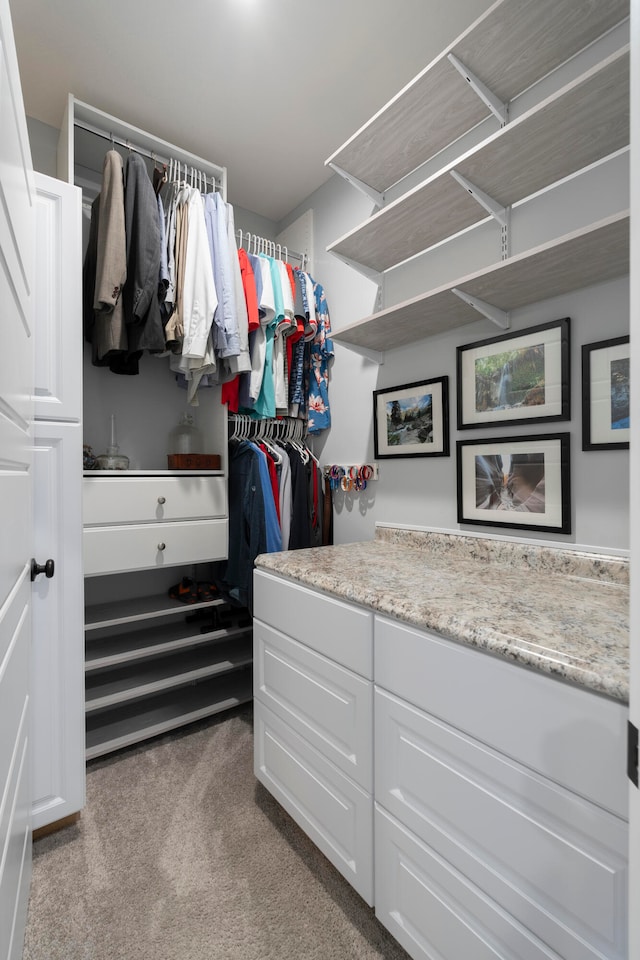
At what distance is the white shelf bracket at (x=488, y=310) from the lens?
57.8 inches

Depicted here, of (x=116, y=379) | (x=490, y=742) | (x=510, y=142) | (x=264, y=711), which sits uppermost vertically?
(x=510, y=142)

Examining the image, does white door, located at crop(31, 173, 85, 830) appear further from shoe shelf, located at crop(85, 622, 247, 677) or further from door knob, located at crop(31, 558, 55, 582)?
shoe shelf, located at crop(85, 622, 247, 677)

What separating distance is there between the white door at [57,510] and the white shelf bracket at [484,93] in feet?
4.09

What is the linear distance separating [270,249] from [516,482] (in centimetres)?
190

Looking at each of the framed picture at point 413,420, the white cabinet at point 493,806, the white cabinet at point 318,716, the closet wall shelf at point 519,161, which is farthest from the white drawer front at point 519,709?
the closet wall shelf at point 519,161

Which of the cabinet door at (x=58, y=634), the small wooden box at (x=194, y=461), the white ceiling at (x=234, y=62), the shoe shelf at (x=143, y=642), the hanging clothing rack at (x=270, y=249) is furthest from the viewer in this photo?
the hanging clothing rack at (x=270, y=249)

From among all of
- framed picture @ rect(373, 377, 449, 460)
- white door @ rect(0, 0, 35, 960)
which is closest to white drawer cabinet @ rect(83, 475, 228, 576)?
white door @ rect(0, 0, 35, 960)

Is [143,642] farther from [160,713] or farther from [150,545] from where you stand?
[150,545]

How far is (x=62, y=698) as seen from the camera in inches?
58.3

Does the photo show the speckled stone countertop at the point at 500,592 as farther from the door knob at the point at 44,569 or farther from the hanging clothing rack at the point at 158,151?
the hanging clothing rack at the point at 158,151

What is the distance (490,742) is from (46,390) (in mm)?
1543

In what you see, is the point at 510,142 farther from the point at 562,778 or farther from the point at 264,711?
the point at 264,711

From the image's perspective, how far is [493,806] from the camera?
874 mm

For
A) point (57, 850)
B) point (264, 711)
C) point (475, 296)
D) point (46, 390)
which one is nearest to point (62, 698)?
point (57, 850)
